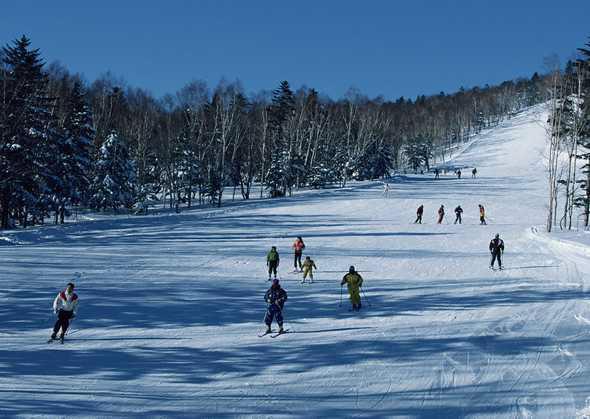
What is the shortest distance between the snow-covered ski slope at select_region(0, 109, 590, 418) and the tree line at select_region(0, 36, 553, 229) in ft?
22.6

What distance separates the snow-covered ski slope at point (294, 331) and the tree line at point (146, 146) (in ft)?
22.6

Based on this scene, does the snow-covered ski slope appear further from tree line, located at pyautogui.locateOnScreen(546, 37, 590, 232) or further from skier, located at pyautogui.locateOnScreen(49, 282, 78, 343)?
tree line, located at pyautogui.locateOnScreen(546, 37, 590, 232)

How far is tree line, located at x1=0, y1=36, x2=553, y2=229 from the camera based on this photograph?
32656 mm

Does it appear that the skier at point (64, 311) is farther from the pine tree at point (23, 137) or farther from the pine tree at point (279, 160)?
the pine tree at point (279, 160)

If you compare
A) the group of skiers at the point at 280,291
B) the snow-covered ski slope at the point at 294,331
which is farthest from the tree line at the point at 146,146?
the group of skiers at the point at 280,291

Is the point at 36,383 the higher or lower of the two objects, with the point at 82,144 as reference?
lower

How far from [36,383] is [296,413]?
4626 millimetres

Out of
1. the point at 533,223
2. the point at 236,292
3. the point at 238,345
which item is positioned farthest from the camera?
the point at 533,223

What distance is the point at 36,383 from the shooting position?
362 inches

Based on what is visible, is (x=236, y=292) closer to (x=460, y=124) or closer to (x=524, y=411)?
(x=524, y=411)

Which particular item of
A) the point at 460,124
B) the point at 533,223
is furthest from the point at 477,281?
the point at 460,124

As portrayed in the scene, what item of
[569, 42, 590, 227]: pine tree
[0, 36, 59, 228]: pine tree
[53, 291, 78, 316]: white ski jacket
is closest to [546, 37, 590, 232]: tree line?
[569, 42, 590, 227]: pine tree

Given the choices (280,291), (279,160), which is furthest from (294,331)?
(279,160)

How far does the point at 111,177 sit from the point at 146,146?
10.7 metres
